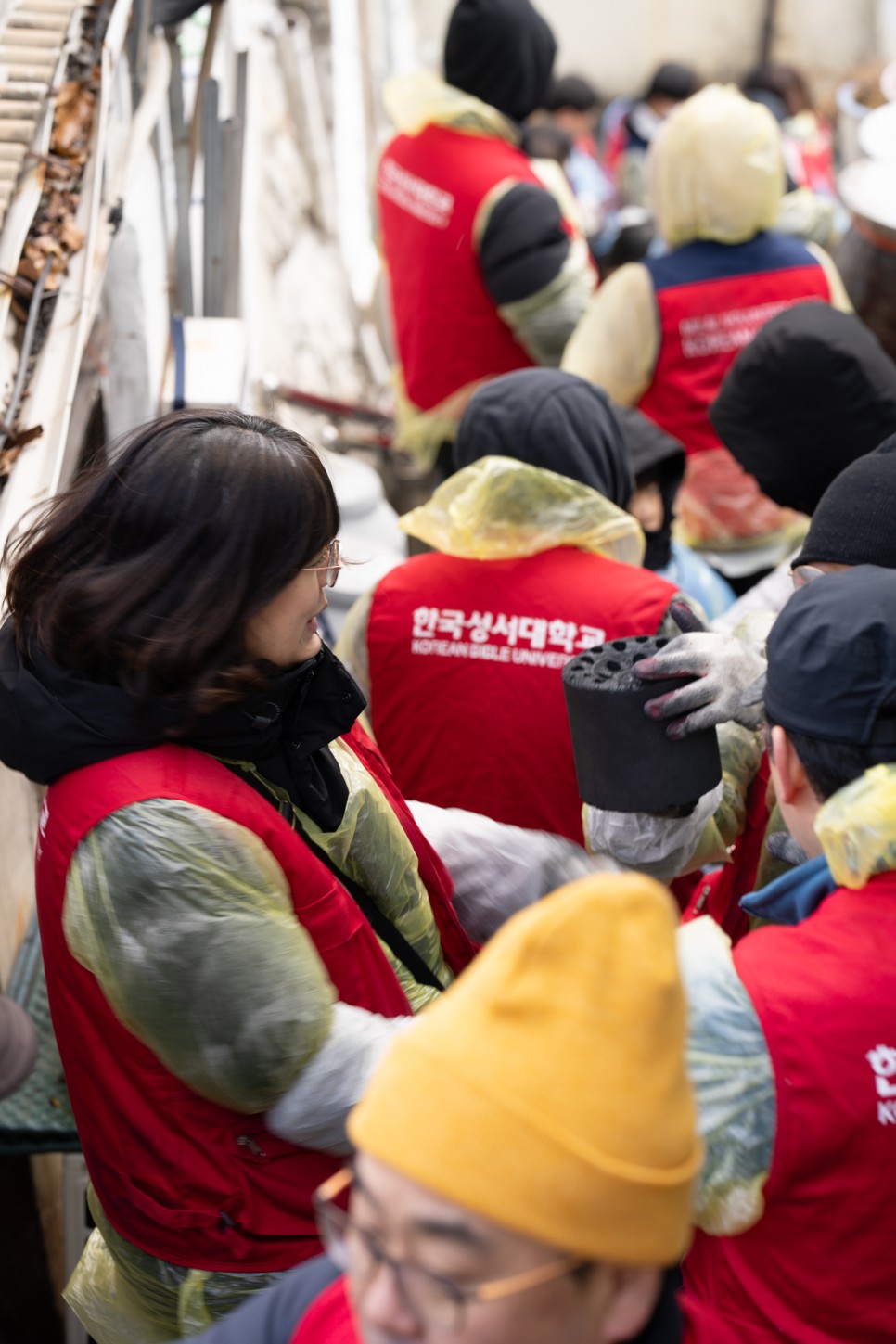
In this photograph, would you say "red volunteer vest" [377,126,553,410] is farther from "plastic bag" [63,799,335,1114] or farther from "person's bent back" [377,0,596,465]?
"plastic bag" [63,799,335,1114]

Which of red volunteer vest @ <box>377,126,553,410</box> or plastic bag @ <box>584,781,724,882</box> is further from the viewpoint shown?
red volunteer vest @ <box>377,126,553,410</box>

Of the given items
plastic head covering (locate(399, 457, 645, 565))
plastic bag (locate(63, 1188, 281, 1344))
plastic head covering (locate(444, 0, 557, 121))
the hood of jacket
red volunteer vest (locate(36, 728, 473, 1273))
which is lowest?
plastic bag (locate(63, 1188, 281, 1344))

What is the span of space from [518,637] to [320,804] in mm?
746

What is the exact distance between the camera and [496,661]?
7.77 feet

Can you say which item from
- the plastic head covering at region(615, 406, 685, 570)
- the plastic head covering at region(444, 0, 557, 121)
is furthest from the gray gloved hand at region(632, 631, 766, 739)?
the plastic head covering at region(444, 0, 557, 121)

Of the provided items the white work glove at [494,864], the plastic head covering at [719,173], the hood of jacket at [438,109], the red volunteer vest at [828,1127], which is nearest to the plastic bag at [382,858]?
the white work glove at [494,864]

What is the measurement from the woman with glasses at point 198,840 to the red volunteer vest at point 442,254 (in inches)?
121

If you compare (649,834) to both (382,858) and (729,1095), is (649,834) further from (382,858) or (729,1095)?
(729,1095)

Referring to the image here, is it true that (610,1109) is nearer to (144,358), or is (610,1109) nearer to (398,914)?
(398,914)

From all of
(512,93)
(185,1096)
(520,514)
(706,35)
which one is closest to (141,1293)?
(185,1096)

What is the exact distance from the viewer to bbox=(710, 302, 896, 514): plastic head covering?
276 centimetres

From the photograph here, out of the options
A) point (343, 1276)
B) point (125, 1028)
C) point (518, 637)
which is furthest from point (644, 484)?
point (343, 1276)

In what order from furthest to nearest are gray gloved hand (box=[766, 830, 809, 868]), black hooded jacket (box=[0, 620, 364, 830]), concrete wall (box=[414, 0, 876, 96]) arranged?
concrete wall (box=[414, 0, 876, 96]) < gray gloved hand (box=[766, 830, 809, 868]) < black hooded jacket (box=[0, 620, 364, 830])

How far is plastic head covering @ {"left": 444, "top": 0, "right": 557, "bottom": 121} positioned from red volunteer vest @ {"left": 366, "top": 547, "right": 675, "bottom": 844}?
303 centimetres
